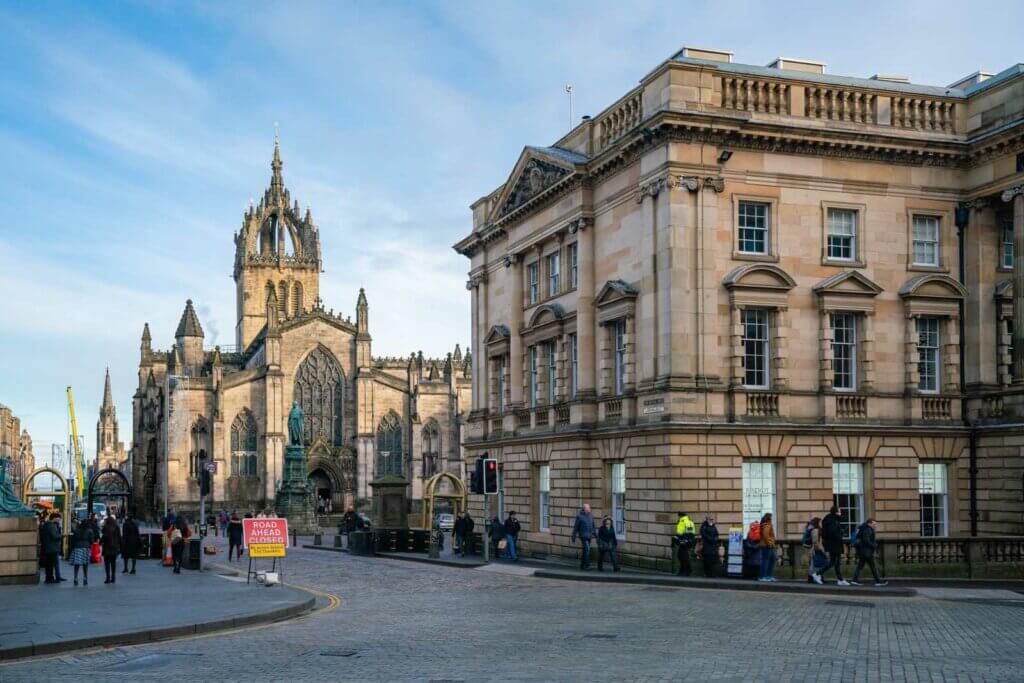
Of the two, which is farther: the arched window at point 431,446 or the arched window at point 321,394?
the arched window at point 431,446

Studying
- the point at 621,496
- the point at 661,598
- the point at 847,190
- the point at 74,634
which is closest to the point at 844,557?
the point at 661,598

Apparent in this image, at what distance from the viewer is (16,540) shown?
28078 millimetres

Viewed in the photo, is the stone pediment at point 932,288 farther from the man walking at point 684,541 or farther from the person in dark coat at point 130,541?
the person in dark coat at point 130,541

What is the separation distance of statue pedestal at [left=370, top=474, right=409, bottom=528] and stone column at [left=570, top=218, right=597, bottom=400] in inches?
481

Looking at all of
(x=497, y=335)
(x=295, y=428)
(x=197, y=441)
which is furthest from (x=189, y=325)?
(x=497, y=335)

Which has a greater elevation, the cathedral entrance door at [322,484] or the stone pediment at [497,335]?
the stone pediment at [497,335]

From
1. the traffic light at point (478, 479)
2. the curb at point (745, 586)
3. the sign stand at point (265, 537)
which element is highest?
the traffic light at point (478, 479)

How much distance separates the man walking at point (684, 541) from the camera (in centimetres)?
3016

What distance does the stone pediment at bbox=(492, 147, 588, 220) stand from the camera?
38938mm

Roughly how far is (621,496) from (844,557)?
333 inches

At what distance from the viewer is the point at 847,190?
3481 centimetres

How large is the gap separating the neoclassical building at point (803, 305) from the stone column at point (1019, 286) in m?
0.06

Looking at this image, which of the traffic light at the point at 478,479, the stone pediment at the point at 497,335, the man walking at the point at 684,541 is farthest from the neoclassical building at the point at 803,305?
the stone pediment at the point at 497,335

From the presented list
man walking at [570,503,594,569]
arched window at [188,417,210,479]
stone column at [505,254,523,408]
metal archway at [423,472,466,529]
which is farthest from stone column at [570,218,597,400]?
arched window at [188,417,210,479]
